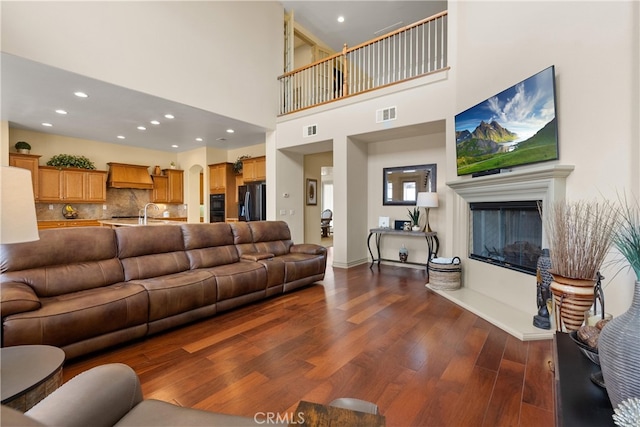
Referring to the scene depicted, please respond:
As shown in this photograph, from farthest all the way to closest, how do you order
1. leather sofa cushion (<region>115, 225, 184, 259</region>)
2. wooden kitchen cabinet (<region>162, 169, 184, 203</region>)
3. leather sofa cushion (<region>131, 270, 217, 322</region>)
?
1. wooden kitchen cabinet (<region>162, 169, 184, 203</region>)
2. leather sofa cushion (<region>115, 225, 184, 259</region>)
3. leather sofa cushion (<region>131, 270, 217, 322</region>)

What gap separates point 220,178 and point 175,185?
1.76 metres

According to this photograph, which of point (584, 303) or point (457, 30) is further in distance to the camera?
point (457, 30)

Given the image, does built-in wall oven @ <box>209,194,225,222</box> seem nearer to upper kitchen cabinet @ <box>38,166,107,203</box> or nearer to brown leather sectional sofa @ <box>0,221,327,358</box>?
upper kitchen cabinet @ <box>38,166,107,203</box>

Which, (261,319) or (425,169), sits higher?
(425,169)

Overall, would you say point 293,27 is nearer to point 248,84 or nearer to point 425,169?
point 248,84

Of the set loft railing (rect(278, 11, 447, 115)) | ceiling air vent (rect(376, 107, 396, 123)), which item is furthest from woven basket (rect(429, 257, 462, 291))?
loft railing (rect(278, 11, 447, 115))

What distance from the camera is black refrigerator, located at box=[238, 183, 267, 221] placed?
6.68 m

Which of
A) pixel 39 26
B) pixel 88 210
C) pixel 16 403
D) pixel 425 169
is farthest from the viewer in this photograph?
pixel 88 210

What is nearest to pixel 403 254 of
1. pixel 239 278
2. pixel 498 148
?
pixel 498 148

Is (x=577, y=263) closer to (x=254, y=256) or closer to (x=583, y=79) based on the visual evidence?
(x=583, y=79)

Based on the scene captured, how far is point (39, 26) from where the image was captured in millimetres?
3348

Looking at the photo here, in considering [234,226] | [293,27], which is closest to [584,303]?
[234,226]

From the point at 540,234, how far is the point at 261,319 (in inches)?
116

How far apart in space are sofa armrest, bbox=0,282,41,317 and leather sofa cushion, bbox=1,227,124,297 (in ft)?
0.72
